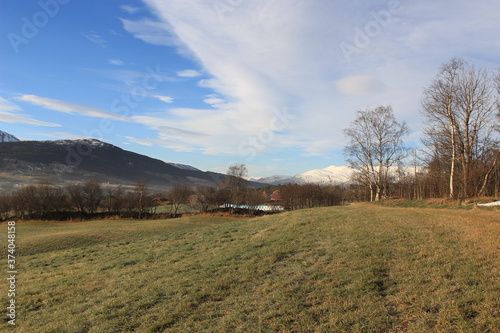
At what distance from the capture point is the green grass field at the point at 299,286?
5.17 m

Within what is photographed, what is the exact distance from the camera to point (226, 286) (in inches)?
293

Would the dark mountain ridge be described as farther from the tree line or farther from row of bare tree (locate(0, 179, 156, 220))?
row of bare tree (locate(0, 179, 156, 220))

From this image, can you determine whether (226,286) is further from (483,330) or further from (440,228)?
Result: (440,228)

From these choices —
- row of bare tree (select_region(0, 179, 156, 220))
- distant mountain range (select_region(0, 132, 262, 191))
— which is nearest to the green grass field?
row of bare tree (select_region(0, 179, 156, 220))

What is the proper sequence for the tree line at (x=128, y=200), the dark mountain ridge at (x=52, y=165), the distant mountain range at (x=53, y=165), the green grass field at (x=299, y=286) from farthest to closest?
the dark mountain ridge at (x=52, y=165), the distant mountain range at (x=53, y=165), the tree line at (x=128, y=200), the green grass field at (x=299, y=286)

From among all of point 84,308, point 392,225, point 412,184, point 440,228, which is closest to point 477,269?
point 440,228

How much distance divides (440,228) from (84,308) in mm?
12148

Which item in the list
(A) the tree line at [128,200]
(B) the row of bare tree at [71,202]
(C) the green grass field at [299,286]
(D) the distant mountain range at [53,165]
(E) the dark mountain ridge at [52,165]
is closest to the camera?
(C) the green grass field at [299,286]

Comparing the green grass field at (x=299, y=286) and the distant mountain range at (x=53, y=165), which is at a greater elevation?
the distant mountain range at (x=53, y=165)

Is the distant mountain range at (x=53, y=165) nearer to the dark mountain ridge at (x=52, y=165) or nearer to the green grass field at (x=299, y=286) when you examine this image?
the dark mountain ridge at (x=52, y=165)

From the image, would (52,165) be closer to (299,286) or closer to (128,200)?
(128,200)

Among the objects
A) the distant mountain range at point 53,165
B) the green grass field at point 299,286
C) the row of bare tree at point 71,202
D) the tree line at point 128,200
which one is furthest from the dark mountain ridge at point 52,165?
the green grass field at point 299,286

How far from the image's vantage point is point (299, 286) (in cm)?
686

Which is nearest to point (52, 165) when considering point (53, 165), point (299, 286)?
point (53, 165)
